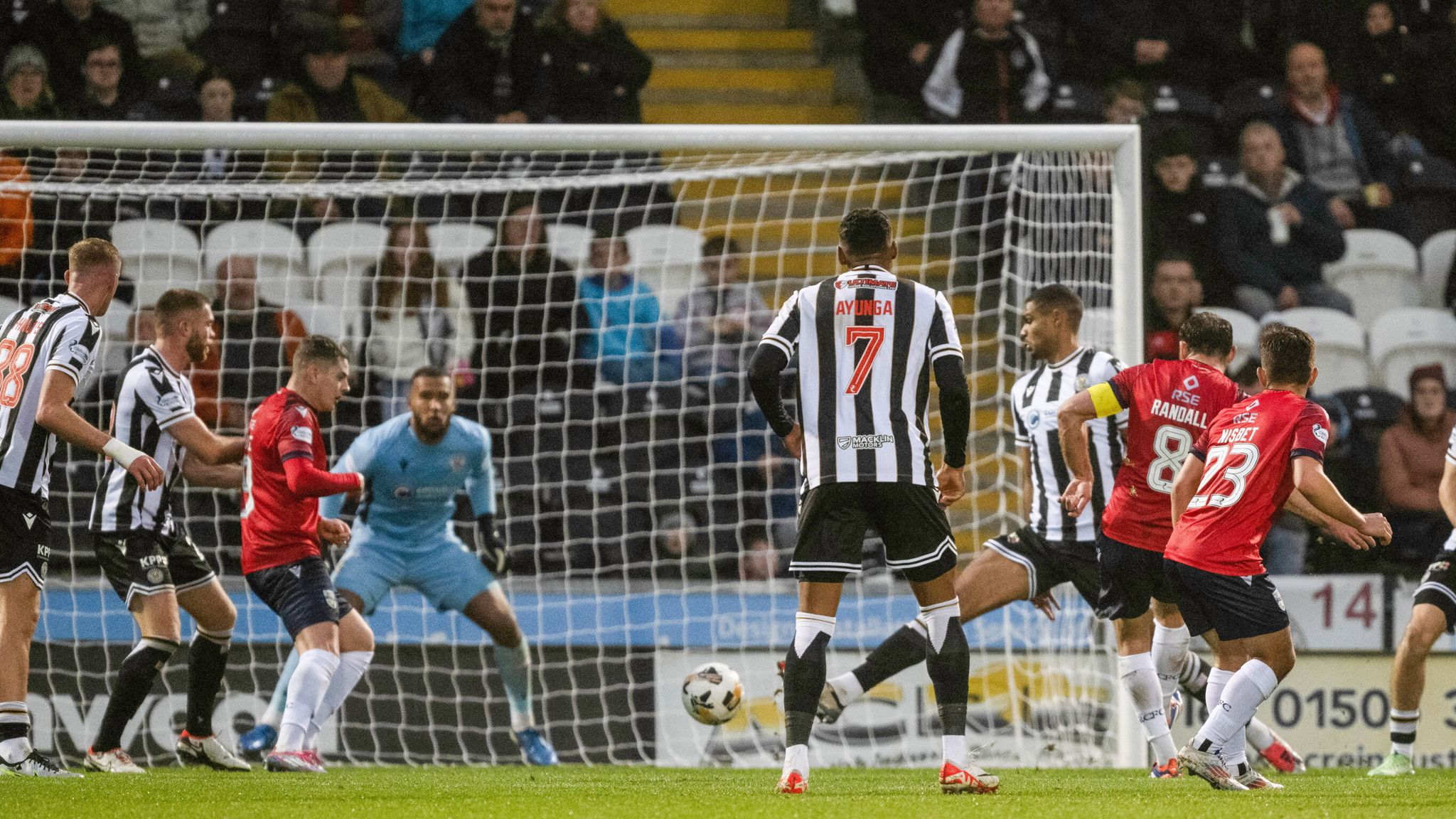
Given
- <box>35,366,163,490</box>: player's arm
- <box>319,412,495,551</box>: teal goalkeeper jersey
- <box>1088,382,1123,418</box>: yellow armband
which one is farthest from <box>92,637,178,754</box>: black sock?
<box>1088,382,1123,418</box>: yellow armband

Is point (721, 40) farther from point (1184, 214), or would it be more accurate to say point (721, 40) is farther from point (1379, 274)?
point (1379, 274)

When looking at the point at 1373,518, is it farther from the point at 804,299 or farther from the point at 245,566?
the point at 245,566

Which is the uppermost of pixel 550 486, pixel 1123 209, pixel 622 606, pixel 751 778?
pixel 1123 209

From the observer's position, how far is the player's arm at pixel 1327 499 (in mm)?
5141

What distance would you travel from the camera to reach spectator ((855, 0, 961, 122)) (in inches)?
455

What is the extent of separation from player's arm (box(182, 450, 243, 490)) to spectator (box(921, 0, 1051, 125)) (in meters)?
6.05

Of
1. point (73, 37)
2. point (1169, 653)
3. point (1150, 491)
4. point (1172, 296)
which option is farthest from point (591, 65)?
point (1169, 653)

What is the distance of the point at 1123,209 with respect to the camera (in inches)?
290

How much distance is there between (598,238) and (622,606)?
2.56m

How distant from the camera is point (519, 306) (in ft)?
30.1

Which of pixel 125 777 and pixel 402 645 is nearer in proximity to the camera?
pixel 125 777

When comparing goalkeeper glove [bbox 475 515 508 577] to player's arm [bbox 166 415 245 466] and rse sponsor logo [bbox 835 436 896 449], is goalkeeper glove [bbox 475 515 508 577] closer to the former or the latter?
player's arm [bbox 166 415 245 466]

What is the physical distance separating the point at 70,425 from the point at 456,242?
12.3ft

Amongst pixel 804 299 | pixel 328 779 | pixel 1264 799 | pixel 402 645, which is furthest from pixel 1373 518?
pixel 402 645
